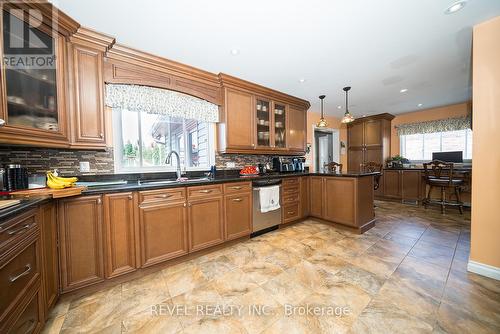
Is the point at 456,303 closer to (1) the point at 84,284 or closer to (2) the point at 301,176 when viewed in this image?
(2) the point at 301,176

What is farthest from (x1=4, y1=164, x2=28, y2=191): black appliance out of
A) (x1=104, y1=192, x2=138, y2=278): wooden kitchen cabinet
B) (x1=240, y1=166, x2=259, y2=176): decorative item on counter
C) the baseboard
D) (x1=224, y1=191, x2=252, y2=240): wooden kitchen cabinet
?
the baseboard

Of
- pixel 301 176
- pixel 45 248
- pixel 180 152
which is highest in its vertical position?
pixel 180 152

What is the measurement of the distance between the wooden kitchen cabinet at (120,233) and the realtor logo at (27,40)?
1.21 metres

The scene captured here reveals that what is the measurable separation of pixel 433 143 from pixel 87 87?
23.4 ft

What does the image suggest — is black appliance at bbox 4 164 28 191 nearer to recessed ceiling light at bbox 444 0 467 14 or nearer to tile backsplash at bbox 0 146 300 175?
tile backsplash at bbox 0 146 300 175

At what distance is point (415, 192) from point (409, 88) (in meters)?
2.68

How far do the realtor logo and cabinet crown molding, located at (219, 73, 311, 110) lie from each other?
5.76ft

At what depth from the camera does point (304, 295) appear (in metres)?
1.55

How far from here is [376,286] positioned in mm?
1640

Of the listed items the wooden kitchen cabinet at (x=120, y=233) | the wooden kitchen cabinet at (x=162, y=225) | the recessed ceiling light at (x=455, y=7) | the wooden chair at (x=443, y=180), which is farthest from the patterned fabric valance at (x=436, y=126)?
the wooden kitchen cabinet at (x=120, y=233)

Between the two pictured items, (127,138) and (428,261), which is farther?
(127,138)

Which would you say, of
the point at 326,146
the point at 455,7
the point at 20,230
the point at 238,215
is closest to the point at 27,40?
the point at 20,230

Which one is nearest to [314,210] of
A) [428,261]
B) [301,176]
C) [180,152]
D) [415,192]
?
[301,176]

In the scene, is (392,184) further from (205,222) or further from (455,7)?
(205,222)
